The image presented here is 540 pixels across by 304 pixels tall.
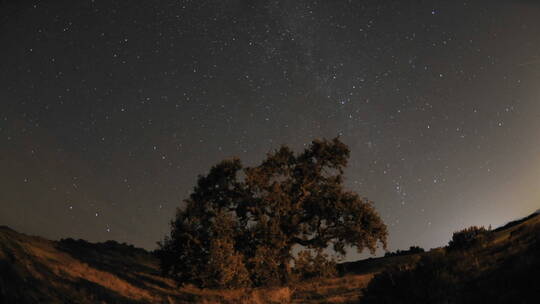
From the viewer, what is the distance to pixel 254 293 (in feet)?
82.2

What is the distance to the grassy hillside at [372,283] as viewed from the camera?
12.8m

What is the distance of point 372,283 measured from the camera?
16844mm

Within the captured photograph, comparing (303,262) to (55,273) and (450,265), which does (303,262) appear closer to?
(450,265)

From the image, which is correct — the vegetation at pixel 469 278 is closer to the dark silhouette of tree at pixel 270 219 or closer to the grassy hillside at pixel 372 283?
the grassy hillside at pixel 372 283

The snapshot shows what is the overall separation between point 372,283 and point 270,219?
10385mm

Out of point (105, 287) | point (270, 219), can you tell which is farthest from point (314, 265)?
point (105, 287)

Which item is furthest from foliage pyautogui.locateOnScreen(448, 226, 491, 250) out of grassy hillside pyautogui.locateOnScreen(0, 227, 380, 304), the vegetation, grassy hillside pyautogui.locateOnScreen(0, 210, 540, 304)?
grassy hillside pyautogui.locateOnScreen(0, 227, 380, 304)

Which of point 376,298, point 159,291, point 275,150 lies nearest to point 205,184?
point 275,150

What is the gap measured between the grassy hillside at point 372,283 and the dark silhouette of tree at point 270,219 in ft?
6.75

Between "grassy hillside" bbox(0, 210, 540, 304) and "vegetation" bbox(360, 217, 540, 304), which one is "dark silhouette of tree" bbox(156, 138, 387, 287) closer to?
"grassy hillside" bbox(0, 210, 540, 304)

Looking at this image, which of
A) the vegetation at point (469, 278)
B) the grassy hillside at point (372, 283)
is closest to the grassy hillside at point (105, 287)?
the grassy hillside at point (372, 283)

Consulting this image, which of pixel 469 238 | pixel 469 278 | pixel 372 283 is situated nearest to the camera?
pixel 469 278

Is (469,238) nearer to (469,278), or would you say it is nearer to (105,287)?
(469,278)

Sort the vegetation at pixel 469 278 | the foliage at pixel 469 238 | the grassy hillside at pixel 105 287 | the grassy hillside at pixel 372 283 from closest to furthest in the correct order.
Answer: the vegetation at pixel 469 278, the grassy hillside at pixel 372 283, the grassy hillside at pixel 105 287, the foliage at pixel 469 238
